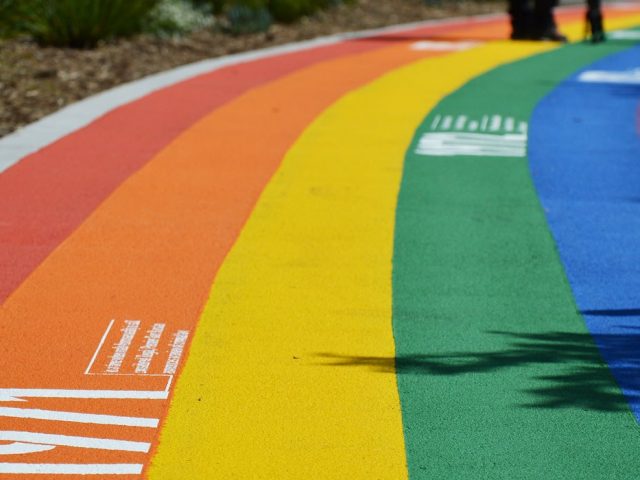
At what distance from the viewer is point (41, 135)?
535 inches

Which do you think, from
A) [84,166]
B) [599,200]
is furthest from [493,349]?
[84,166]

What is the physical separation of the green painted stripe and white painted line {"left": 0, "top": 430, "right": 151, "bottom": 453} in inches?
49.8

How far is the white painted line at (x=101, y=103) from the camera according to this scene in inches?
513

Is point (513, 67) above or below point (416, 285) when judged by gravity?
below

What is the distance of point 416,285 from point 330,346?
1395mm

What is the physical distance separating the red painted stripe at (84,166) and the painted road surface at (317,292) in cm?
4

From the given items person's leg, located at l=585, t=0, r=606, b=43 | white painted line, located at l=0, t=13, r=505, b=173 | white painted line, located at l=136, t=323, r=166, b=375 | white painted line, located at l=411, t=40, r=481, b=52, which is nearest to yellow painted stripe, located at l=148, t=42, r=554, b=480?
white painted line, located at l=136, t=323, r=166, b=375

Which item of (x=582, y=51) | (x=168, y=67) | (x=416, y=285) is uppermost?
(x=416, y=285)

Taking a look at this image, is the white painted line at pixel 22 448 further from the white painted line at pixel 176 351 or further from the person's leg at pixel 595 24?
the person's leg at pixel 595 24

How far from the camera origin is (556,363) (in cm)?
729

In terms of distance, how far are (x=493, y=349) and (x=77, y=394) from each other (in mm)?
2377

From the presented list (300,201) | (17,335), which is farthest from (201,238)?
(17,335)

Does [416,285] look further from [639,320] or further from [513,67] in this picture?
[513,67]

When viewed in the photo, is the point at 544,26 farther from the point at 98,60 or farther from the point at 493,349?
the point at 493,349
